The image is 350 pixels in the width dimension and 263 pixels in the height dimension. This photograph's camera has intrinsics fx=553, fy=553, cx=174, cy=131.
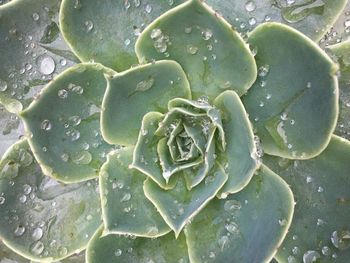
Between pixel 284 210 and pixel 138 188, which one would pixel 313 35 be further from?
pixel 138 188

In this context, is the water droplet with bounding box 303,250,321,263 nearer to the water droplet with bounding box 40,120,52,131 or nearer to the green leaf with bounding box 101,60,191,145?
the green leaf with bounding box 101,60,191,145

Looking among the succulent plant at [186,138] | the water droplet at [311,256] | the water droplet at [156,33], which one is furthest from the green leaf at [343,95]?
the water droplet at [156,33]

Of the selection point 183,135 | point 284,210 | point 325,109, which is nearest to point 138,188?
point 183,135

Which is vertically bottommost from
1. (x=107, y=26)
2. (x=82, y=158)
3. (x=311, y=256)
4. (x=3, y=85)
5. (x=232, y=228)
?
(x=311, y=256)

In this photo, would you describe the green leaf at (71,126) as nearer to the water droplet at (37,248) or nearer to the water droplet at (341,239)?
the water droplet at (37,248)

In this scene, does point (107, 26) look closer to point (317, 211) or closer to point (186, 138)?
point (186, 138)

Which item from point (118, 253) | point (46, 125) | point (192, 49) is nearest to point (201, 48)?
point (192, 49)
